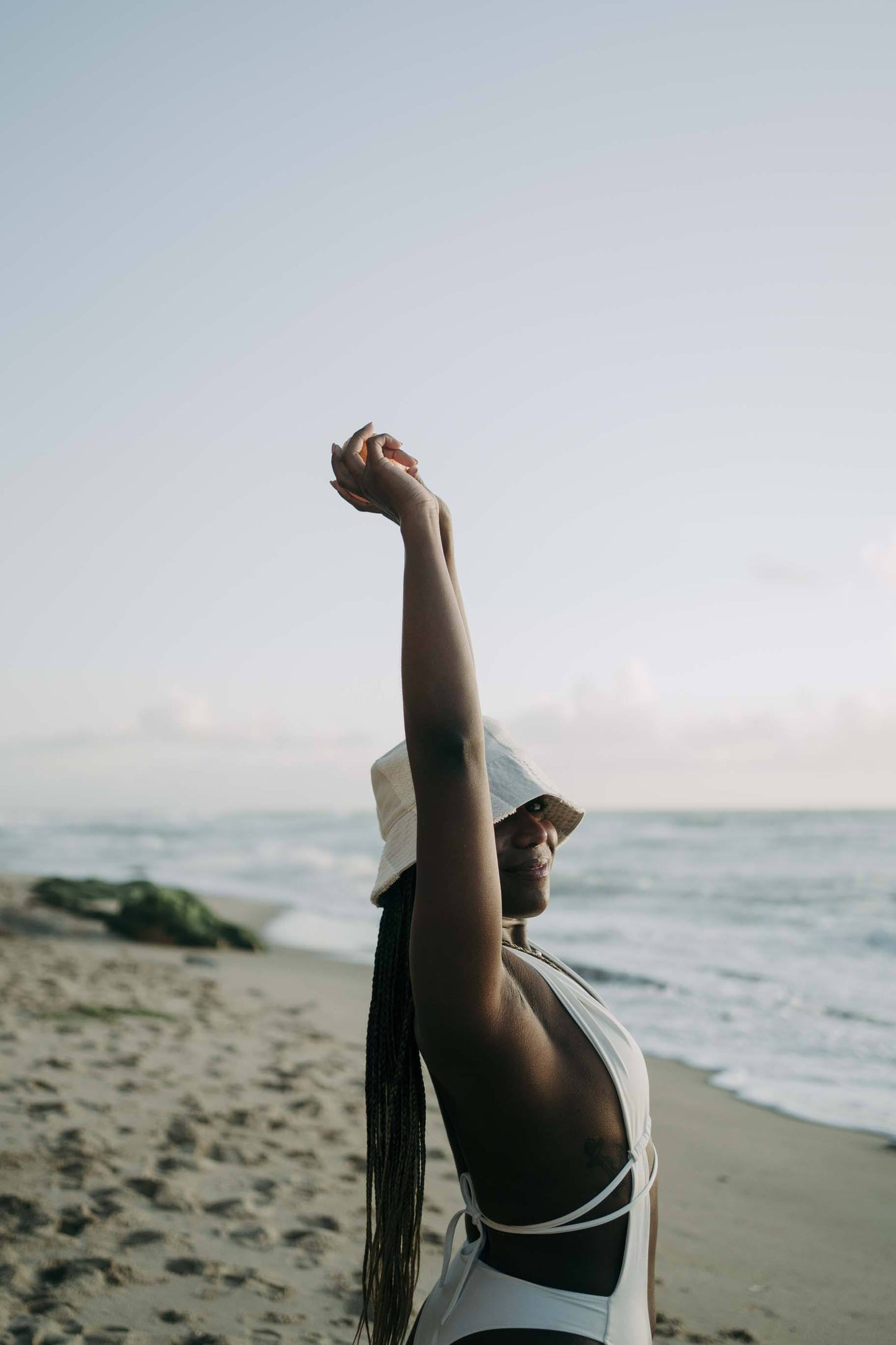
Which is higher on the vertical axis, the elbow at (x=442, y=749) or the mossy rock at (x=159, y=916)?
the elbow at (x=442, y=749)

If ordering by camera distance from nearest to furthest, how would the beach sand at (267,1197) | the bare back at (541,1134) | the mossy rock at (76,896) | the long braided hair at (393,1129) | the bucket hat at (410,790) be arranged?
the bare back at (541,1134), the bucket hat at (410,790), the long braided hair at (393,1129), the beach sand at (267,1197), the mossy rock at (76,896)

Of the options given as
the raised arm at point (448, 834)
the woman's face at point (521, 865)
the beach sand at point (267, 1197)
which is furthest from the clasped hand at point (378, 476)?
the beach sand at point (267, 1197)

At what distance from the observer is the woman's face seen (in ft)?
6.40

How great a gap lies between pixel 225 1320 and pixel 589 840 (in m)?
31.8

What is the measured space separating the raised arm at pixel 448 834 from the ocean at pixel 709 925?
17.7ft

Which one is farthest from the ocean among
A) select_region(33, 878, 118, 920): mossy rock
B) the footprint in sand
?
the footprint in sand

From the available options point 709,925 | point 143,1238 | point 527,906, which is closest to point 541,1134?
point 527,906

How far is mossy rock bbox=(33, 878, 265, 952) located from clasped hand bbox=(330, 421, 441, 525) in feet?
36.1

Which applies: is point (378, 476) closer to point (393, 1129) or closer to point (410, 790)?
point (410, 790)

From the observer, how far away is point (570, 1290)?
1657 mm

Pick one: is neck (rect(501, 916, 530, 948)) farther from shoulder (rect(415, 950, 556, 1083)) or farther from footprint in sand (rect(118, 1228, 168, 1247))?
footprint in sand (rect(118, 1228, 168, 1247))

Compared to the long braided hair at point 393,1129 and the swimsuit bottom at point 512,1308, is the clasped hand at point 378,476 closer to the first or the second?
the long braided hair at point 393,1129

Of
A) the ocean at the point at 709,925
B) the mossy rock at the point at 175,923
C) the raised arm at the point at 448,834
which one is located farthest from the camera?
the mossy rock at the point at 175,923

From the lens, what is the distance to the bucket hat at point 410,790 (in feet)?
6.20
